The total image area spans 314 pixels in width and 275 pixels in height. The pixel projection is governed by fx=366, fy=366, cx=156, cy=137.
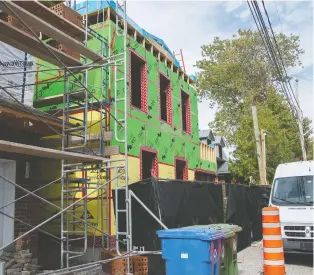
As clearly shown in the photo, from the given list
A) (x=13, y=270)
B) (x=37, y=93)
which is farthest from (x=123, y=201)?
(x=37, y=93)

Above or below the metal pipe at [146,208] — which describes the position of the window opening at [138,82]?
above

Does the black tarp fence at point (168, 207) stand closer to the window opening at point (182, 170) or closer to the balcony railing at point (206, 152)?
the window opening at point (182, 170)

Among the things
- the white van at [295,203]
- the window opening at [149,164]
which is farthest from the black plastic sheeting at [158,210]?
the window opening at [149,164]

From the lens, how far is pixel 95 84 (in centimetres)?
1052

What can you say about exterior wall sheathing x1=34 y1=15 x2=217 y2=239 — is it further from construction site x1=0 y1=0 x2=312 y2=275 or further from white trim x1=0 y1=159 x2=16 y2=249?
white trim x1=0 y1=159 x2=16 y2=249

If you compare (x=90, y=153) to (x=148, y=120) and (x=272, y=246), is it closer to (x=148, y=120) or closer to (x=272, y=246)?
(x=148, y=120)

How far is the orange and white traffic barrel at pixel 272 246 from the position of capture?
22.9ft

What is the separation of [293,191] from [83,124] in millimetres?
5870

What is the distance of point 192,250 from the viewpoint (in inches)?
224

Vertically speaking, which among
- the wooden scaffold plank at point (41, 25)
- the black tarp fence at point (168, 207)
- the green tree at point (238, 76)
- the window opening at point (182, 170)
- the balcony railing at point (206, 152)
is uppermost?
the green tree at point (238, 76)

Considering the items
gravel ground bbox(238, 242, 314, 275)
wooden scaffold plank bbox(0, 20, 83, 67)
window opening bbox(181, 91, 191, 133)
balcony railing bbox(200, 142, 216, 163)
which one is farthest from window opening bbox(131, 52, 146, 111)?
balcony railing bbox(200, 142, 216, 163)

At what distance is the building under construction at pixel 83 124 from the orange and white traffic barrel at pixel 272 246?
2.78 metres

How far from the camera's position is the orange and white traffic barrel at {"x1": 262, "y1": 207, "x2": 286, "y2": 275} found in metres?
6.97

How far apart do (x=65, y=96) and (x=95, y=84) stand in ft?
5.67
